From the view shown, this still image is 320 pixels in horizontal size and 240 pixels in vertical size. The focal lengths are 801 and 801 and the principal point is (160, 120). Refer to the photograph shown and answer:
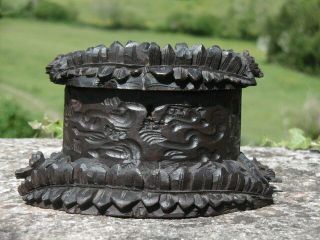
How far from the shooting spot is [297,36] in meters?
11.8

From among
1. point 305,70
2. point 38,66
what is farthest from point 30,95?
point 305,70

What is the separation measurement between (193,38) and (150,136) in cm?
1088

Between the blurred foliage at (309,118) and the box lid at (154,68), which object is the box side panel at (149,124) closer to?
the box lid at (154,68)

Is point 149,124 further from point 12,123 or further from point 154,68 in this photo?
point 12,123

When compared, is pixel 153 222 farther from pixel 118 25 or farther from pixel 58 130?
pixel 118 25

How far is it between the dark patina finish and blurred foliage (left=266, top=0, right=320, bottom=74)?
8.93 metres

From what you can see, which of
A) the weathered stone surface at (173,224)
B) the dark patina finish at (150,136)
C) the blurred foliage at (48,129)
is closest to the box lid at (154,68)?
the dark patina finish at (150,136)

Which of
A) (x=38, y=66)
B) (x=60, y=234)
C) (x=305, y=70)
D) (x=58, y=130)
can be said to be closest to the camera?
(x=60, y=234)

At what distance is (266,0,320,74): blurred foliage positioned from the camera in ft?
38.2

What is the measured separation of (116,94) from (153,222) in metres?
0.42

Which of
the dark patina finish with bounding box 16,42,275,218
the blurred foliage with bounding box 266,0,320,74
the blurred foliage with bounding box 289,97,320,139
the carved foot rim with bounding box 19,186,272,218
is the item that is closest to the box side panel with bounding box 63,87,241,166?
the dark patina finish with bounding box 16,42,275,218

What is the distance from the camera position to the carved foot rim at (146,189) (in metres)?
2.50

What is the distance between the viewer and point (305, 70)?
11.9 meters

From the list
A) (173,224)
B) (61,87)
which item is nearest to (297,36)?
(61,87)
